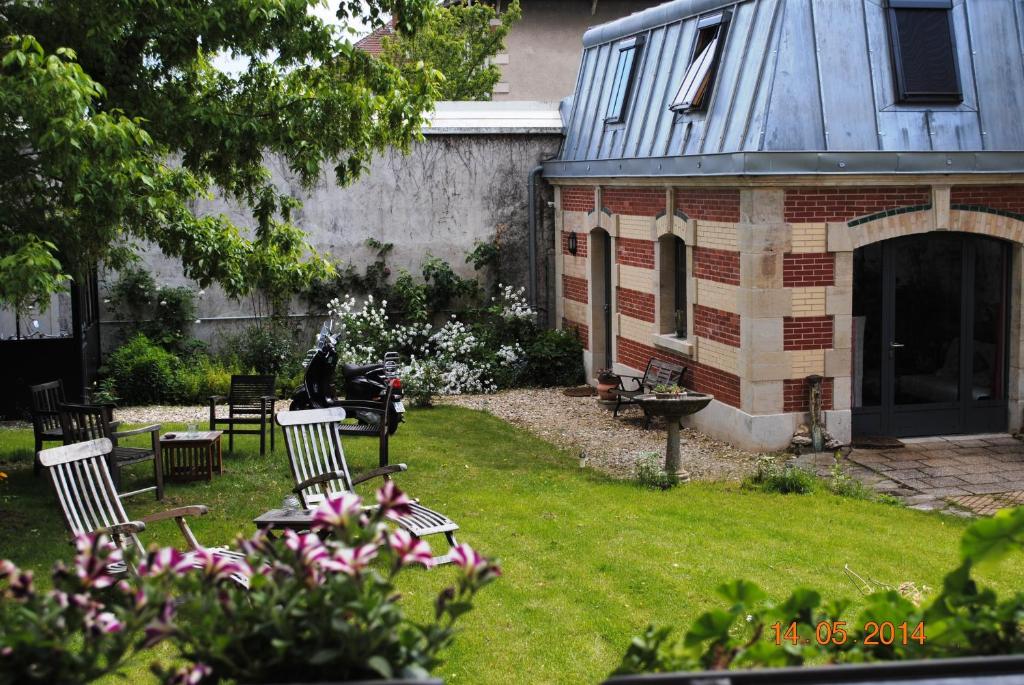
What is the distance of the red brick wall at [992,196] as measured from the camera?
1245 cm

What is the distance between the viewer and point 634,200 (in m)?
15.5

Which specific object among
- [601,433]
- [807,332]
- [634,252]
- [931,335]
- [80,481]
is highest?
[634,252]

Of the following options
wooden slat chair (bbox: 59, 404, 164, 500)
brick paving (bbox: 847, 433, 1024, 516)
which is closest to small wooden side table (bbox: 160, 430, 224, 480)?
wooden slat chair (bbox: 59, 404, 164, 500)

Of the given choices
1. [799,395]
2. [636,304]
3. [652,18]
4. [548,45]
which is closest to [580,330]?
[636,304]

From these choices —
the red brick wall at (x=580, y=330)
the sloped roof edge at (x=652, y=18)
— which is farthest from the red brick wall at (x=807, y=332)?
the red brick wall at (x=580, y=330)

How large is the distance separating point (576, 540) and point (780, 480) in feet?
9.40

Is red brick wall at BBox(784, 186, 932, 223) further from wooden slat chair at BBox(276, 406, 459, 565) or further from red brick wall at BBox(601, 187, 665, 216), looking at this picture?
wooden slat chair at BBox(276, 406, 459, 565)

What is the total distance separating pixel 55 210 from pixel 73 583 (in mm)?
6170

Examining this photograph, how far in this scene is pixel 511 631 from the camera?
6684 millimetres

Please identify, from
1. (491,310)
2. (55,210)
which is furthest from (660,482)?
(491,310)

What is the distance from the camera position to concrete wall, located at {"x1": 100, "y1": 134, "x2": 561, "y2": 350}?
1803cm

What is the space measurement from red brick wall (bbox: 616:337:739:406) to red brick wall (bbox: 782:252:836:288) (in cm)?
129

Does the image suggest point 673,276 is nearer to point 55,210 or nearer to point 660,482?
point 660,482

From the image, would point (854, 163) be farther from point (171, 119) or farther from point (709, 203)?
point (171, 119)
